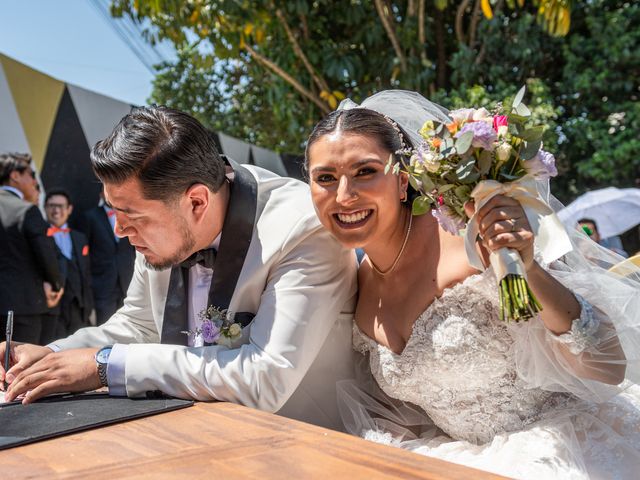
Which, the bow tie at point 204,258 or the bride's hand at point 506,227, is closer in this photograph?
the bride's hand at point 506,227

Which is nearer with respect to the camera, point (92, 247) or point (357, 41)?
point (92, 247)

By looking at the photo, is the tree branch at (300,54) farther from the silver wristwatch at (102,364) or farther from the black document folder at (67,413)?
the black document folder at (67,413)

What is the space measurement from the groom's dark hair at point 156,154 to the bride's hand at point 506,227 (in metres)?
0.97

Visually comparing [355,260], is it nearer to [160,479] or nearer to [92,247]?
[160,479]

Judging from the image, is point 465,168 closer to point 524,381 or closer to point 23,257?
point 524,381

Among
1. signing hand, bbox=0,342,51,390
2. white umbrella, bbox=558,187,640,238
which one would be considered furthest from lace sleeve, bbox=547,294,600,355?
white umbrella, bbox=558,187,640,238

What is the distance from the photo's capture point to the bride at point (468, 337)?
1.76 meters

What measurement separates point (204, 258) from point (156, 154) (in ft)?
1.32

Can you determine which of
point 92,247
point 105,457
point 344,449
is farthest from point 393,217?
point 92,247

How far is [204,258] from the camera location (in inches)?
87.0

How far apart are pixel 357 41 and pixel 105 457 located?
7.72 m

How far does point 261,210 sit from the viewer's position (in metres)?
2.21

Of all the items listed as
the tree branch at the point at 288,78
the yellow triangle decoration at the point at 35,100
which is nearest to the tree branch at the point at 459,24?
the tree branch at the point at 288,78

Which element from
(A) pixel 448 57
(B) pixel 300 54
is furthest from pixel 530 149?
(A) pixel 448 57
